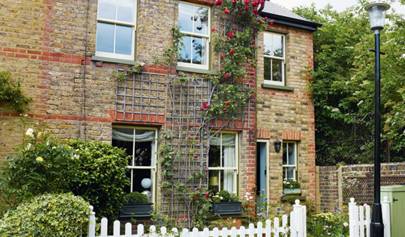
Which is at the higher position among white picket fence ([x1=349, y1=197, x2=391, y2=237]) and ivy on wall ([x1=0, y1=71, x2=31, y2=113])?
ivy on wall ([x1=0, y1=71, x2=31, y2=113])

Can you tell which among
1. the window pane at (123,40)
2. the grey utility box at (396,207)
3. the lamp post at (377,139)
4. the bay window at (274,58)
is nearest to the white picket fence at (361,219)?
the grey utility box at (396,207)

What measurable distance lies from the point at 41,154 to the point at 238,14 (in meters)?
6.65

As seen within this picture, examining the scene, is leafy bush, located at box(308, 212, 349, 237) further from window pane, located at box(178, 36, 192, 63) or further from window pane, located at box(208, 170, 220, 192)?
window pane, located at box(178, 36, 192, 63)

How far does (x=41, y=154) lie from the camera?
6.60m

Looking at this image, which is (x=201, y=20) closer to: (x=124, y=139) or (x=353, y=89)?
(x=124, y=139)

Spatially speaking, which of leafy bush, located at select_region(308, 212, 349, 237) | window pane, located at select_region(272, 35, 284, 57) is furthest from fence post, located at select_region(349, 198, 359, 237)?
window pane, located at select_region(272, 35, 284, 57)

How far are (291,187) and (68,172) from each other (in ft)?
24.1

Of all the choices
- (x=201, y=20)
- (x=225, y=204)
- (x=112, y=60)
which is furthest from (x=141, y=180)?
(x=201, y=20)

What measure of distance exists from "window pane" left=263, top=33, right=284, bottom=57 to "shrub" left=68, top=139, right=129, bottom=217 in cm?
610

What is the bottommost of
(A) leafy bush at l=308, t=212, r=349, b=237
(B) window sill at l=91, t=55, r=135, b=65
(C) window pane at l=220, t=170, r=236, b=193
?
(A) leafy bush at l=308, t=212, r=349, b=237

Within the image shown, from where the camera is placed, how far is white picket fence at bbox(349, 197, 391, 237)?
25.1 feet

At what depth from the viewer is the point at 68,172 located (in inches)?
271

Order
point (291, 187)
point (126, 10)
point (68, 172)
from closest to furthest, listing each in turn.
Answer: point (68, 172) → point (126, 10) → point (291, 187)

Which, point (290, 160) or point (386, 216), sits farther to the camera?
point (290, 160)
